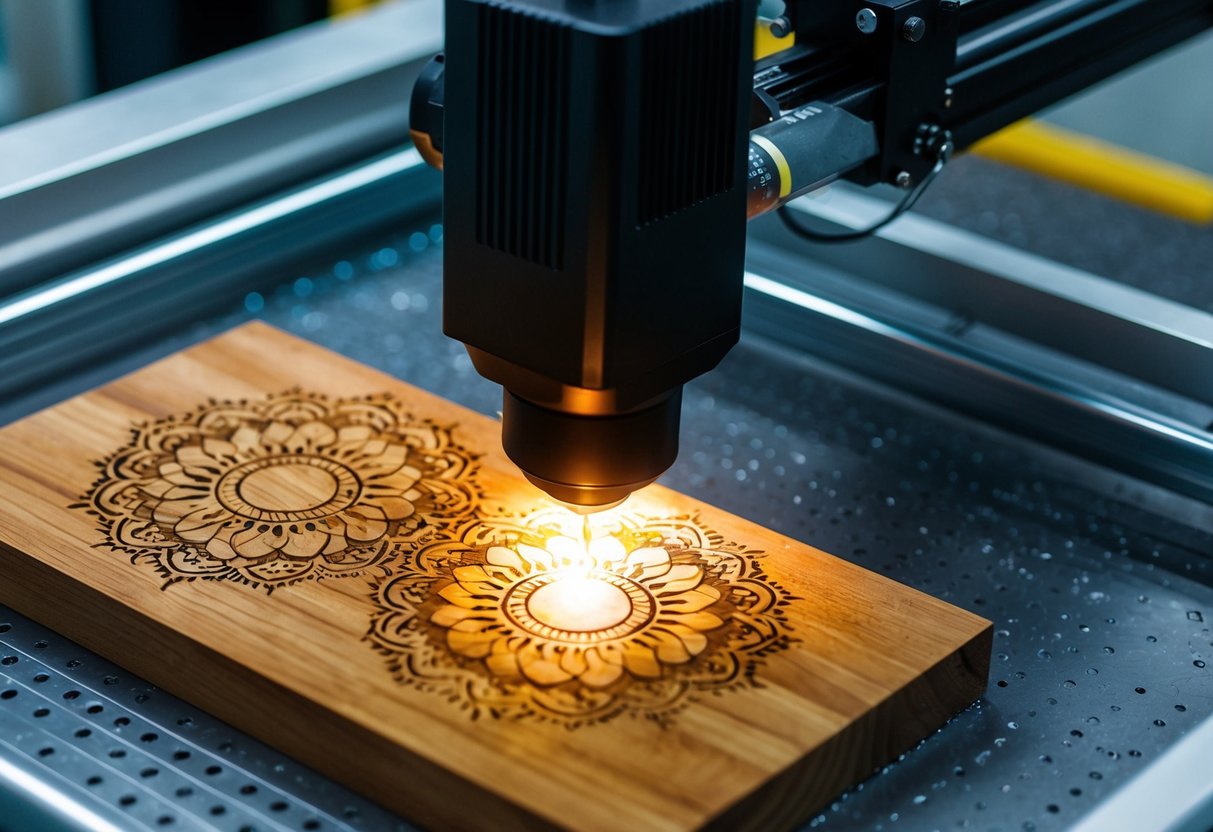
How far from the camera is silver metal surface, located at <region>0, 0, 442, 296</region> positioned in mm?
1196

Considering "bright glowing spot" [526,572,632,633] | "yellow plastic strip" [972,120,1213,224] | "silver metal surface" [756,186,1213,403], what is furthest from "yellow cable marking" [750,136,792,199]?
"yellow plastic strip" [972,120,1213,224]

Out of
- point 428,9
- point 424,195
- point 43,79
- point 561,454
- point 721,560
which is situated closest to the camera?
point 561,454

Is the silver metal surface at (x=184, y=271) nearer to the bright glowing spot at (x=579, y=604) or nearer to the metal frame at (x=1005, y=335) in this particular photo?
the metal frame at (x=1005, y=335)

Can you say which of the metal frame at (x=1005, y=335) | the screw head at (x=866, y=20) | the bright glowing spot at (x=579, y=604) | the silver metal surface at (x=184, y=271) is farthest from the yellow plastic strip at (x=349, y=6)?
the bright glowing spot at (x=579, y=604)

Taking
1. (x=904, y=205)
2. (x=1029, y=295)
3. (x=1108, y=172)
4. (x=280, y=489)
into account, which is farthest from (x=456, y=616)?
(x=1108, y=172)

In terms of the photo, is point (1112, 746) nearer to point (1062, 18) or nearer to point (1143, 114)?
point (1062, 18)

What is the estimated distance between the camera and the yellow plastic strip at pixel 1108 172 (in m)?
1.65

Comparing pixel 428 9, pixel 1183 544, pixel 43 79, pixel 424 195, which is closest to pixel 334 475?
pixel 424 195

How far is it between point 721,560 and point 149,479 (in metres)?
0.38

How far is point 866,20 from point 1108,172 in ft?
2.73

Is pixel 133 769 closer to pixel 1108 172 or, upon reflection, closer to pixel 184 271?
pixel 184 271

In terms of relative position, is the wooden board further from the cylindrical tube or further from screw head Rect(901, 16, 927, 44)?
screw head Rect(901, 16, 927, 44)

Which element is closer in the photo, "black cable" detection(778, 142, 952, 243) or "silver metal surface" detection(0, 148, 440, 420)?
"black cable" detection(778, 142, 952, 243)

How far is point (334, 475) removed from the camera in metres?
1.00
